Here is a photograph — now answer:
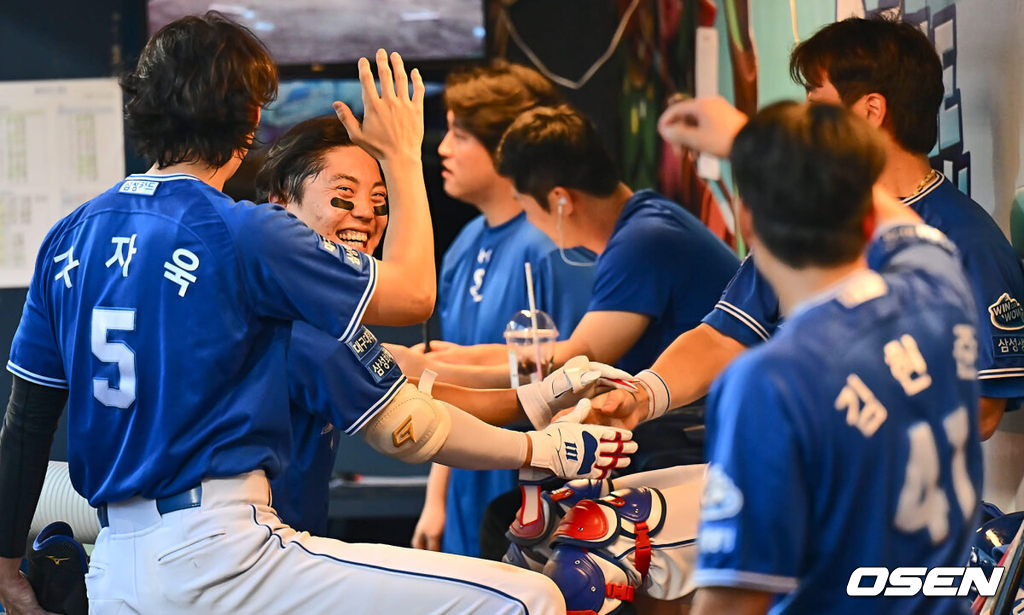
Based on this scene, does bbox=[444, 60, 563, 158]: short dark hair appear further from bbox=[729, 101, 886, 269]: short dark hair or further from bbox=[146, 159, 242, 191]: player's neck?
bbox=[729, 101, 886, 269]: short dark hair

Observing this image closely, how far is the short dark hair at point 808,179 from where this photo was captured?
125cm

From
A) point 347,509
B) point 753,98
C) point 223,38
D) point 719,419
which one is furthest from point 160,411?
point 347,509

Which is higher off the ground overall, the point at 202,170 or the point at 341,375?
the point at 202,170

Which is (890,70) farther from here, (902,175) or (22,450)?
(22,450)

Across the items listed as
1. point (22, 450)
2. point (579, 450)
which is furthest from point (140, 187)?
point (579, 450)

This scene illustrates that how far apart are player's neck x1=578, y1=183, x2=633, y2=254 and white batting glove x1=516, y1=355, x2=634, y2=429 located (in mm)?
1071

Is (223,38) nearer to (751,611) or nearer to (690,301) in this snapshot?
(751,611)

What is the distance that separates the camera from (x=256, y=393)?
1.76 m

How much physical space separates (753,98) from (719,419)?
280 centimetres

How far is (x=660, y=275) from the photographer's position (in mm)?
2939

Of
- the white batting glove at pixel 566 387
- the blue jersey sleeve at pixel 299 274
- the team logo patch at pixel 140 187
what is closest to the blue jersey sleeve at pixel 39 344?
the team logo patch at pixel 140 187

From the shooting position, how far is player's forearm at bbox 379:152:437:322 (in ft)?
6.20

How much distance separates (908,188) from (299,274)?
3.78ft

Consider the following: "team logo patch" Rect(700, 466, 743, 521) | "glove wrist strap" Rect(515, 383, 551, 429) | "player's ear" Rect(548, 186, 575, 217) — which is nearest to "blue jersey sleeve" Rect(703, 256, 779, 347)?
"glove wrist strap" Rect(515, 383, 551, 429)
